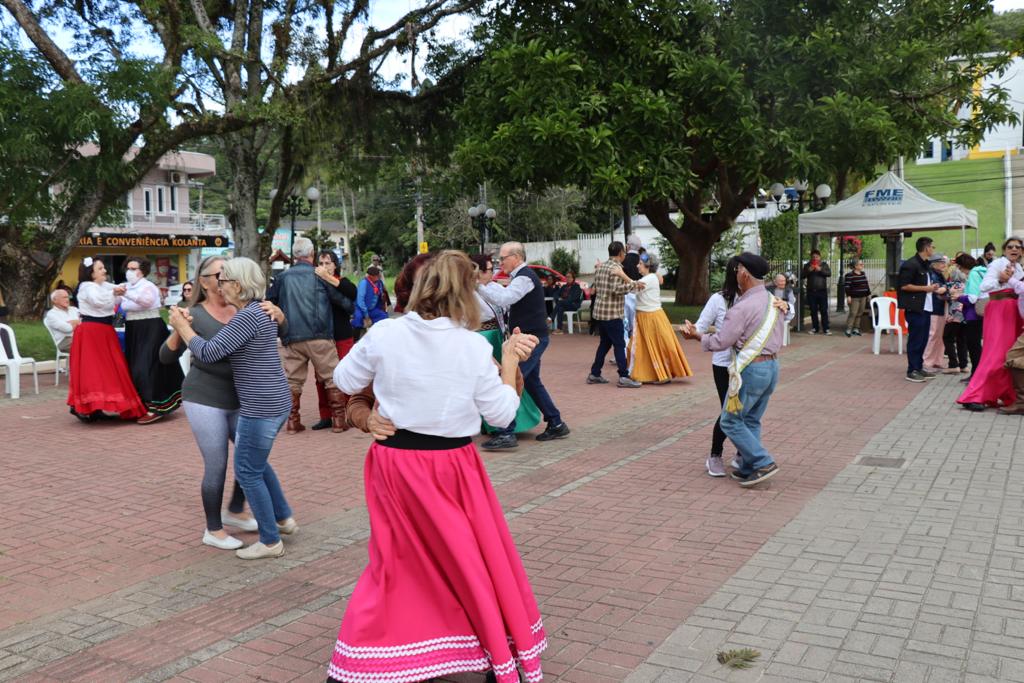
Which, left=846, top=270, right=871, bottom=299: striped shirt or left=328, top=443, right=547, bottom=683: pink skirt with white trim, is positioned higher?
left=846, top=270, right=871, bottom=299: striped shirt

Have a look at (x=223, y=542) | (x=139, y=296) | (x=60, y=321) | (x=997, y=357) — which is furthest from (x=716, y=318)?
(x=60, y=321)

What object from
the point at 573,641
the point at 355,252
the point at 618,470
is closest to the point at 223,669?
the point at 573,641

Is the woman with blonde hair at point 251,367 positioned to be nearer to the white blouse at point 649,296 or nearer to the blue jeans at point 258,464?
the blue jeans at point 258,464

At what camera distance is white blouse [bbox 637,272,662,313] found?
40.1ft

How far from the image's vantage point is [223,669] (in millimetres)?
3734

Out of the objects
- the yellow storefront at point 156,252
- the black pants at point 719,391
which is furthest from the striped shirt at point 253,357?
the yellow storefront at point 156,252

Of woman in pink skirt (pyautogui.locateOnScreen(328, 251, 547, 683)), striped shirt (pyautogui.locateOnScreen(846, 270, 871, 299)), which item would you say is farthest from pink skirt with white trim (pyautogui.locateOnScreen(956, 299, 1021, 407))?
striped shirt (pyautogui.locateOnScreen(846, 270, 871, 299))

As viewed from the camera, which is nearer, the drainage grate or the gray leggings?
the gray leggings

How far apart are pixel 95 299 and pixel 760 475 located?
686 cm

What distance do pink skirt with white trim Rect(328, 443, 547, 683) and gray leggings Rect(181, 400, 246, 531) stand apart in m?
2.03

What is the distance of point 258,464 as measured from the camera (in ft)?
16.6

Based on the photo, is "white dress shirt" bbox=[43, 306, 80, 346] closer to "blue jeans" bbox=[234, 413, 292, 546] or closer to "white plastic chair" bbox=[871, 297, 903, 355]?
"blue jeans" bbox=[234, 413, 292, 546]

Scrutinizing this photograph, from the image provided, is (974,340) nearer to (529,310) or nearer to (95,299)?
(529,310)

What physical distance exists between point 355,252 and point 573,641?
204ft
